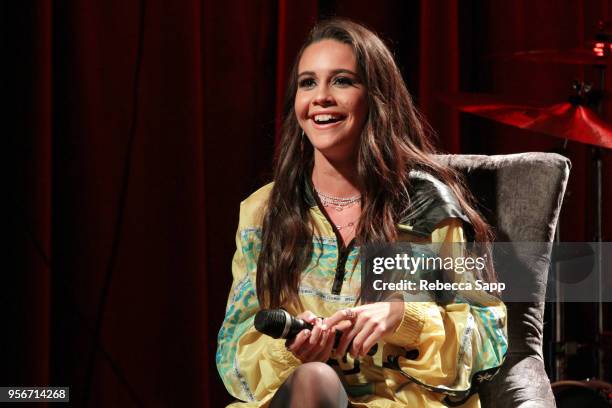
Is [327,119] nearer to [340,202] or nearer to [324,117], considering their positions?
[324,117]

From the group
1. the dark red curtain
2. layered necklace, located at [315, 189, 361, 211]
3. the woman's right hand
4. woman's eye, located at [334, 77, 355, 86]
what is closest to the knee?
the woman's right hand

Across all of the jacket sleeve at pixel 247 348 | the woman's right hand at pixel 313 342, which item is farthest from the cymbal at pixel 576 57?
the woman's right hand at pixel 313 342

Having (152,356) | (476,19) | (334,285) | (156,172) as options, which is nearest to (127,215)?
(156,172)

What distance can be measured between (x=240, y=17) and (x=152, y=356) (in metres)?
0.82

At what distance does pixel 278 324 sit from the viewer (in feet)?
4.15

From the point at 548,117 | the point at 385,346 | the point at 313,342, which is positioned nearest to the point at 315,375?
the point at 313,342

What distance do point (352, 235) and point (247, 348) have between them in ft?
0.83

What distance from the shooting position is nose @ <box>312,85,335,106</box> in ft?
5.08

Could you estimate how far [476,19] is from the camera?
2.53m

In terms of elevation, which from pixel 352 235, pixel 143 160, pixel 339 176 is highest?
pixel 143 160

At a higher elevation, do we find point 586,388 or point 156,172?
point 156,172

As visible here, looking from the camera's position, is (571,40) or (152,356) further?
(571,40)

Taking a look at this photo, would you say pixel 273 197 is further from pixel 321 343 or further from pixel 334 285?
pixel 321 343

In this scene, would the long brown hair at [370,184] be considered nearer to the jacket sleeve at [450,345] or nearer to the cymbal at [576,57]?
the jacket sleeve at [450,345]
